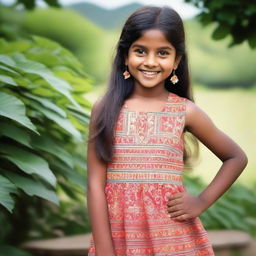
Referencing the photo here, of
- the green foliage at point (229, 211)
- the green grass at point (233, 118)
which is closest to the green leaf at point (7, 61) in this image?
the green foliage at point (229, 211)

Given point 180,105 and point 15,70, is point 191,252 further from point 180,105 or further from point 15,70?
point 15,70

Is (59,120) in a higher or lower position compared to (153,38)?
higher

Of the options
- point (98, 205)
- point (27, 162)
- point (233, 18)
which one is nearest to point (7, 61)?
point (27, 162)

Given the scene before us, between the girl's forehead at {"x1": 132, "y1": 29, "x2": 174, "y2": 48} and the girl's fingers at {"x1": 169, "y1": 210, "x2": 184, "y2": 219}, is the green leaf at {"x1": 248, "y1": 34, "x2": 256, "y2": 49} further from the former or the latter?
the girl's fingers at {"x1": 169, "y1": 210, "x2": 184, "y2": 219}

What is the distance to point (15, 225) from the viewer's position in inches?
162

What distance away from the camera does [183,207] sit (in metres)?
2.24

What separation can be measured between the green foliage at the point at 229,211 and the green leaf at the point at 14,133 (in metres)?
1.89

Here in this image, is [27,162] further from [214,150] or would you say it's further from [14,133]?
→ [214,150]

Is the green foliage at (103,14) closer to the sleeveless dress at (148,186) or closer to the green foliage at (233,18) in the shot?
the green foliage at (233,18)

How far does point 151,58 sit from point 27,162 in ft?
2.74

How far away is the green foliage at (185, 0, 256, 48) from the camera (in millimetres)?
3703

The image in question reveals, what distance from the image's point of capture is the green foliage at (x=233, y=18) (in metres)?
3.70

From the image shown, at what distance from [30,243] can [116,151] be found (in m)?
1.73

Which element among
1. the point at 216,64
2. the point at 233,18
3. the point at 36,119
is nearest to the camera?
the point at 36,119
